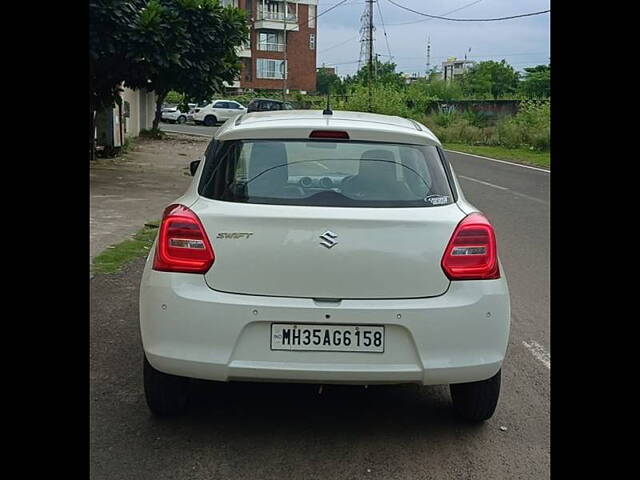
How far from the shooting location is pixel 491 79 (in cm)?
7288

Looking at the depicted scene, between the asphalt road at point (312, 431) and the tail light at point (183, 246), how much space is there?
0.92 metres

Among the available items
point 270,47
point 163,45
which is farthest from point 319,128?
point 270,47

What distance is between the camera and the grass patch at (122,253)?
8711 mm

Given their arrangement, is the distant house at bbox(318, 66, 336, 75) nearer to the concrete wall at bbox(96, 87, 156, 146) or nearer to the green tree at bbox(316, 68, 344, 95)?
the green tree at bbox(316, 68, 344, 95)

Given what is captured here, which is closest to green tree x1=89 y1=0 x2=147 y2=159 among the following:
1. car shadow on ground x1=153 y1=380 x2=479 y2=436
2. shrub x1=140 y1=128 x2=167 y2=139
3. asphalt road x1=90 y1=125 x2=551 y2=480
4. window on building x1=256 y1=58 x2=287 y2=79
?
asphalt road x1=90 y1=125 x2=551 y2=480

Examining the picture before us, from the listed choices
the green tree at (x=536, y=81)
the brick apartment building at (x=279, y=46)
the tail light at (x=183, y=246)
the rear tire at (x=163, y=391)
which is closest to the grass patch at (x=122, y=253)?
the rear tire at (x=163, y=391)

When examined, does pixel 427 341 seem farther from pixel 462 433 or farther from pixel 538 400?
pixel 538 400

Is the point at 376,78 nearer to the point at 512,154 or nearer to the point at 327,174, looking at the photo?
the point at 512,154

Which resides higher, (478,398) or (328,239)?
(328,239)

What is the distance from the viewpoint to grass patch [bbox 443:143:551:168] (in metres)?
26.6

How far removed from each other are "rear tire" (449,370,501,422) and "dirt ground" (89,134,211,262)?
18.6ft

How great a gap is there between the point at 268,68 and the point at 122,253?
255 feet

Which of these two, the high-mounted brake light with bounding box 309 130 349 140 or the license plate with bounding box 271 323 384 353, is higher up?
the high-mounted brake light with bounding box 309 130 349 140

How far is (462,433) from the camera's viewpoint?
4516 millimetres
